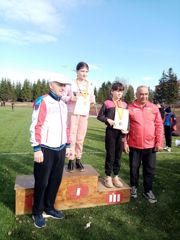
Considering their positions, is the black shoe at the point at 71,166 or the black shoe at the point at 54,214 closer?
the black shoe at the point at 54,214

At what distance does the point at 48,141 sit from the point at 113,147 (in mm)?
1523

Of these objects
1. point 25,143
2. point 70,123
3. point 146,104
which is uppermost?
point 146,104

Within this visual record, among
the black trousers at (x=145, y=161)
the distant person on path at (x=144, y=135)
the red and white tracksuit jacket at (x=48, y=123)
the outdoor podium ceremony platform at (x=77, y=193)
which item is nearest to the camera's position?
the red and white tracksuit jacket at (x=48, y=123)

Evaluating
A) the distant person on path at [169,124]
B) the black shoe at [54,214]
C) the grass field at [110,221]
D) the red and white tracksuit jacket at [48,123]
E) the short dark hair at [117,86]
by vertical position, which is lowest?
the grass field at [110,221]

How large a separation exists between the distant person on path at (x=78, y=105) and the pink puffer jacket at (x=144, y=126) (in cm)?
85

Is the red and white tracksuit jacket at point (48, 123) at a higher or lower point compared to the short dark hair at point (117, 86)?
lower

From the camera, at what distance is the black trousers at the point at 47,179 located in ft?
13.2

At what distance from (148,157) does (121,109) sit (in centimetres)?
110

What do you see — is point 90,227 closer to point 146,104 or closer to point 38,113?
point 38,113

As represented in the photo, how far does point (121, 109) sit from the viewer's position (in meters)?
5.03

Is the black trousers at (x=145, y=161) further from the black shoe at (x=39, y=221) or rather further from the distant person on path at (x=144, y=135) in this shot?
the black shoe at (x=39, y=221)

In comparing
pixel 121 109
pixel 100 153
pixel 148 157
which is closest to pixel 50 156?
pixel 121 109

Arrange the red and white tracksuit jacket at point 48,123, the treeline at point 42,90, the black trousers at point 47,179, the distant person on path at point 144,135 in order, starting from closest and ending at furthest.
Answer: the red and white tracksuit jacket at point 48,123 → the black trousers at point 47,179 → the distant person on path at point 144,135 → the treeline at point 42,90

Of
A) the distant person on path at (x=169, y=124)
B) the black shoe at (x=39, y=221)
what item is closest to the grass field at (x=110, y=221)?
the black shoe at (x=39, y=221)
